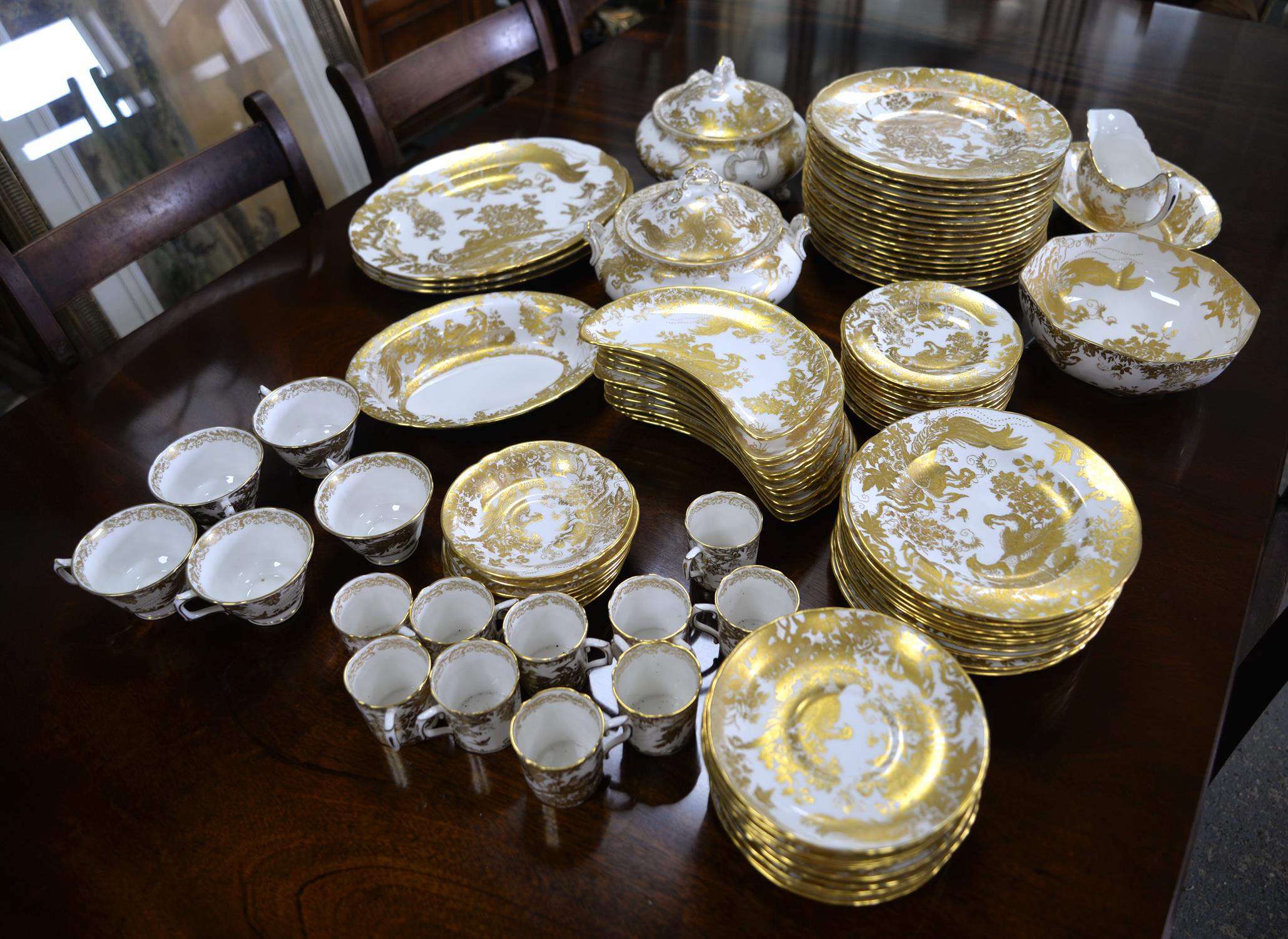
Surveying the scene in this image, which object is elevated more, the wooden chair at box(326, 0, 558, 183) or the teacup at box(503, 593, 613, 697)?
the wooden chair at box(326, 0, 558, 183)

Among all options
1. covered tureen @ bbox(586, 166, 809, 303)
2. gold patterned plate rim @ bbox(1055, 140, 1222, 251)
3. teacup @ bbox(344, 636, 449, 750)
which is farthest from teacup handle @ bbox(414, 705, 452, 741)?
gold patterned plate rim @ bbox(1055, 140, 1222, 251)

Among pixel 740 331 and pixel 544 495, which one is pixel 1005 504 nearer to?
pixel 740 331

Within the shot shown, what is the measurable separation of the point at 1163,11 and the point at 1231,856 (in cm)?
152

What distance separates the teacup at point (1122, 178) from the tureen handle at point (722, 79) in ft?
1.59

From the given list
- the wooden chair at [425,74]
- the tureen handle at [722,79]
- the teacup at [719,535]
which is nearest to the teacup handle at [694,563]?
the teacup at [719,535]

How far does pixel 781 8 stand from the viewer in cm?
174

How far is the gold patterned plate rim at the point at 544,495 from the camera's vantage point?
764 mm

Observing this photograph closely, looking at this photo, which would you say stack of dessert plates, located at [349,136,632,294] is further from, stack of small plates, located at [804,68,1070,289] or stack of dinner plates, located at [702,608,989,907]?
stack of dinner plates, located at [702,608,989,907]

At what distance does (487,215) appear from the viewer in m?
1.24

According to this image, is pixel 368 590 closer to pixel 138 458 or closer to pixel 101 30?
pixel 138 458

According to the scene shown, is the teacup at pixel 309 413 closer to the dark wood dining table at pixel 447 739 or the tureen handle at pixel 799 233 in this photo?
the dark wood dining table at pixel 447 739

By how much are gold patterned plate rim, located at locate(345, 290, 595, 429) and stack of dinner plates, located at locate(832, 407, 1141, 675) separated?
13.8 inches

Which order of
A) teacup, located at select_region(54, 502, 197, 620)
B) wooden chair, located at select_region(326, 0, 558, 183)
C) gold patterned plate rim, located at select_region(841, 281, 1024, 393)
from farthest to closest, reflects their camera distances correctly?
1. wooden chair, located at select_region(326, 0, 558, 183)
2. gold patterned plate rim, located at select_region(841, 281, 1024, 393)
3. teacup, located at select_region(54, 502, 197, 620)

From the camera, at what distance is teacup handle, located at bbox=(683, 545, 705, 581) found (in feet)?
2.52
